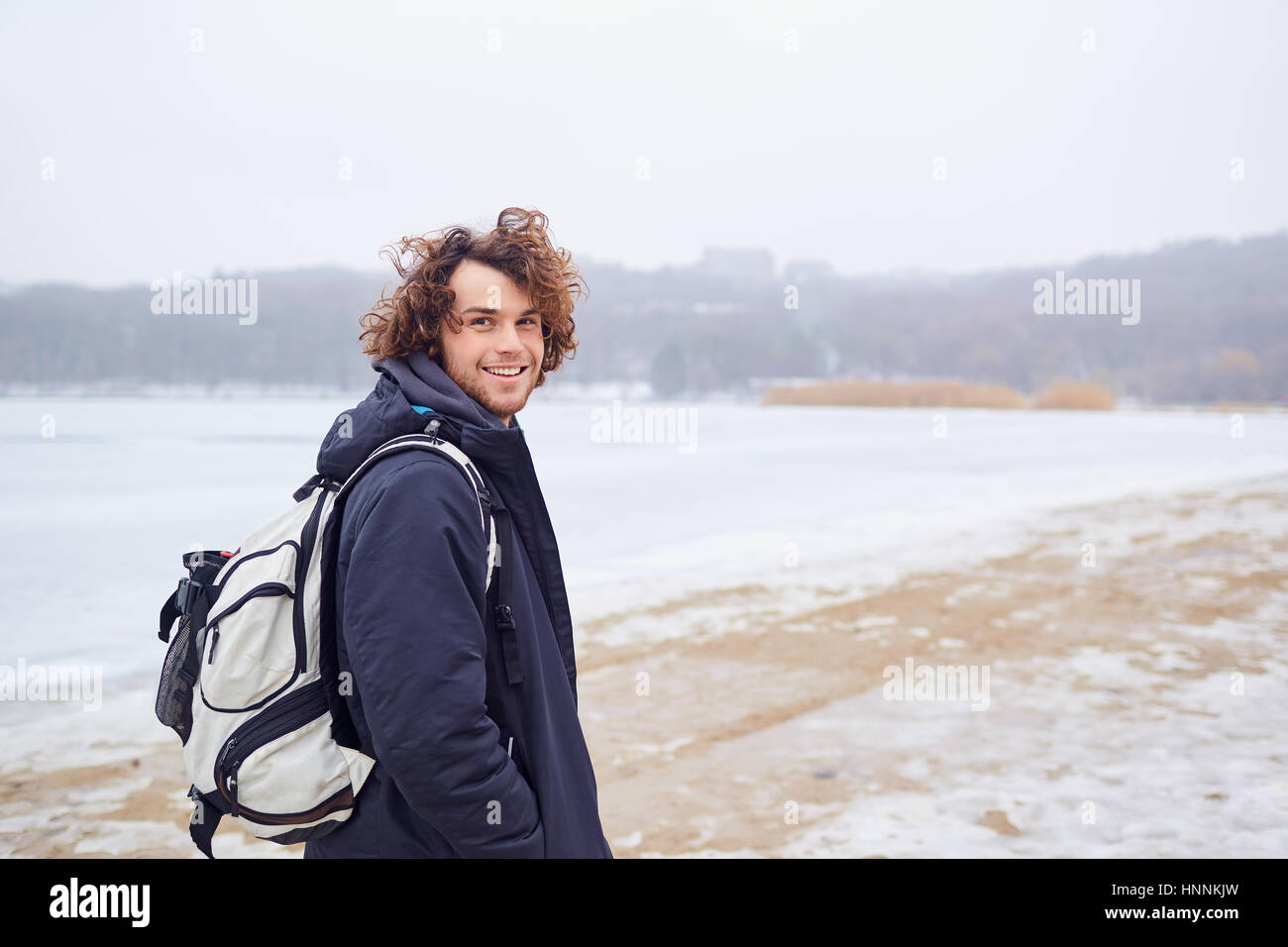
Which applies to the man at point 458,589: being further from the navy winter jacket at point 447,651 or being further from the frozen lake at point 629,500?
the frozen lake at point 629,500

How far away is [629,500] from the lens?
41.8 feet

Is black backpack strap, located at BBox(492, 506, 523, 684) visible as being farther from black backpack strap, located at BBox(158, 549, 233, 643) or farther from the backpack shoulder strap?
black backpack strap, located at BBox(158, 549, 233, 643)

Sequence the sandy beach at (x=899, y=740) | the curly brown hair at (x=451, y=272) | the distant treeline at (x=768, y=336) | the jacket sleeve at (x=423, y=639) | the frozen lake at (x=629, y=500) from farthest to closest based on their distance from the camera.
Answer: the distant treeline at (x=768, y=336)
the frozen lake at (x=629, y=500)
the sandy beach at (x=899, y=740)
the curly brown hair at (x=451, y=272)
the jacket sleeve at (x=423, y=639)

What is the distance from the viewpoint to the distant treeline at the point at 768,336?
165 ft

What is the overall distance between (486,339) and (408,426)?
27 centimetres

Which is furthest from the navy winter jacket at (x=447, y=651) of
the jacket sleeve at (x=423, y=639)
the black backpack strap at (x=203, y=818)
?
the black backpack strap at (x=203, y=818)

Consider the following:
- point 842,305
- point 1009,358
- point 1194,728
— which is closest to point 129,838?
point 1194,728

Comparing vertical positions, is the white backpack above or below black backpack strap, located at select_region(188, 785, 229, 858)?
above

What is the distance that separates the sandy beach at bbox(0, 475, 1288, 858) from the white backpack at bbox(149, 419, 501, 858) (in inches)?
85.7

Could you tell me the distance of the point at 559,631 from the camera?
1.72 m

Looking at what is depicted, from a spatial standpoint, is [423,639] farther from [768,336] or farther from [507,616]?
[768,336]

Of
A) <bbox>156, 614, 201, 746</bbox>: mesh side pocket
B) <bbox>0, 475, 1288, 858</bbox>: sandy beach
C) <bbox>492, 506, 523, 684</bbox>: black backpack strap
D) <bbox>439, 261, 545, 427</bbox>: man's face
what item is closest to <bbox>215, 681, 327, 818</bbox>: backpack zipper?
<bbox>156, 614, 201, 746</bbox>: mesh side pocket

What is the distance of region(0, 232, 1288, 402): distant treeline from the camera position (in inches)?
1981

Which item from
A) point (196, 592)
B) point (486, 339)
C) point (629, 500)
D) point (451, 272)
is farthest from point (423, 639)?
point (629, 500)
